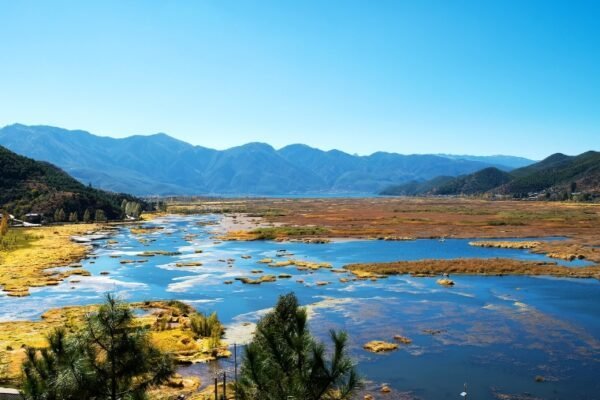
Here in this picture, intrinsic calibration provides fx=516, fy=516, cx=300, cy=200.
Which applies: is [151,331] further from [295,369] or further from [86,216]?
[86,216]

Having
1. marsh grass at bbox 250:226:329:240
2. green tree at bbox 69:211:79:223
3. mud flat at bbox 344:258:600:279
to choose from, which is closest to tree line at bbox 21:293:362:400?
mud flat at bbox 344:258:600:279

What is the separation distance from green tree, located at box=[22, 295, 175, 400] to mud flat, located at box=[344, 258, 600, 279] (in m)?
52.9

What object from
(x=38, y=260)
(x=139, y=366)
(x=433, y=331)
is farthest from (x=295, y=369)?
(x=38, y=260)

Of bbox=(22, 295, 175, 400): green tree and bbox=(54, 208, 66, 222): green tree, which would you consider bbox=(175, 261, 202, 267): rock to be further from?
bbox=(54, 208, 66, 222): green tree

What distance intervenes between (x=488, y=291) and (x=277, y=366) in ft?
153

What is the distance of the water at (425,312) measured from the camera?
3216cm

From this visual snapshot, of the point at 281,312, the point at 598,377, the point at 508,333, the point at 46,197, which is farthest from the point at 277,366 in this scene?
the point at 46,197

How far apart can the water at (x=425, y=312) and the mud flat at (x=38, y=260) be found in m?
3.05

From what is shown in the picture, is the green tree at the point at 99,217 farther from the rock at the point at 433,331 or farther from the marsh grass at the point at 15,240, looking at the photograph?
the rock at the point at 433,331

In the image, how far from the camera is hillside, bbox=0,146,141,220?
145500 mm

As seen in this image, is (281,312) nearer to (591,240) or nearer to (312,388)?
(312,388)

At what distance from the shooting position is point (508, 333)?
4091cm

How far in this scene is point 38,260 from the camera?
257 ft

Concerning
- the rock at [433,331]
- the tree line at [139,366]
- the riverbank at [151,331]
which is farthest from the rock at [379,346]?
the tree line at [139,366]
